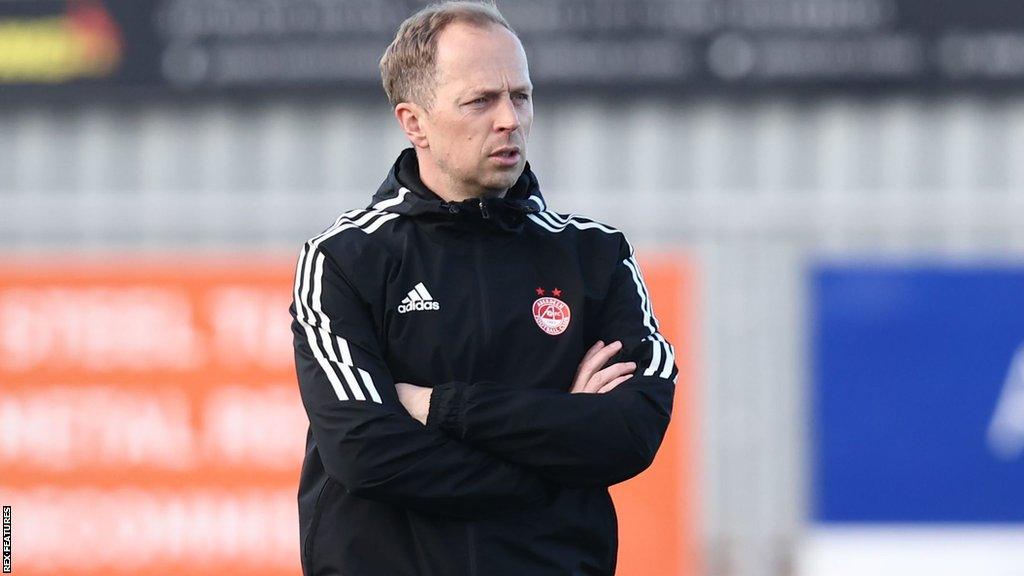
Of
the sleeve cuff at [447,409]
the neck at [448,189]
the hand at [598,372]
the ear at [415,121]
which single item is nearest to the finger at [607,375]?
the hand at [598,372]

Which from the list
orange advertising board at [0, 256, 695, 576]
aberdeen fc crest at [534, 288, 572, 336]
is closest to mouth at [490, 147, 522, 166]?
aberdeen fc crest at [534, 288, 572, 336]

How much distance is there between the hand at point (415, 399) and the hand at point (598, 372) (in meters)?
0.25

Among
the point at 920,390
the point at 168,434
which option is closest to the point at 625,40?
the point at 920,390

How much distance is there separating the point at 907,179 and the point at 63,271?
12.5 feet

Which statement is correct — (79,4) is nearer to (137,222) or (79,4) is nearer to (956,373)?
(137,222)

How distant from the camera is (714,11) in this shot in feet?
23.5

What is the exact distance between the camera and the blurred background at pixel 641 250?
6773mm

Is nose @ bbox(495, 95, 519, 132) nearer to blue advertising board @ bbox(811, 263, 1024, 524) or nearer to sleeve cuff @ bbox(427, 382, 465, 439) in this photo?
sleeve cuff @ bbox(427, 382, 465, 439)

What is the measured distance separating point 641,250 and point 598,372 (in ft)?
14.9

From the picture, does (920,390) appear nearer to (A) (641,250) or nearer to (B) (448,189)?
(A) (641,250)

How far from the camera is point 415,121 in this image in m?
2.75

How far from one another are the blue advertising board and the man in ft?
14.5

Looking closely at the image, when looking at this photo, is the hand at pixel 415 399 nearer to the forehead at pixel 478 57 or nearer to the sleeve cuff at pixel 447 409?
the sleeve cuff at pixel 447 409

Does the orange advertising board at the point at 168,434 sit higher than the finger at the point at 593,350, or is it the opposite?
the finger at the point at 593,350
